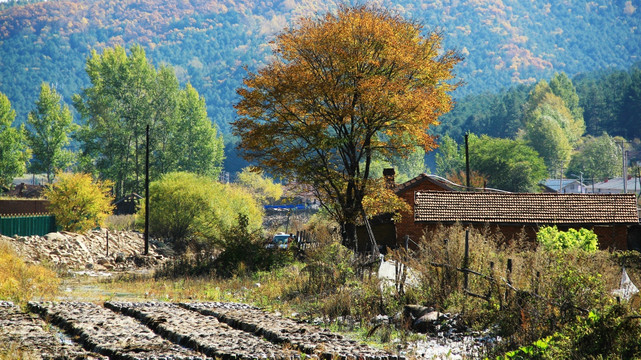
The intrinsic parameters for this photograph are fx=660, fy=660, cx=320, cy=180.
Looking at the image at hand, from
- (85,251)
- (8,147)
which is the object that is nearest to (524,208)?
(85,251)

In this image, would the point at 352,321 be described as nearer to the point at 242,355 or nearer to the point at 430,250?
the point at 430,250

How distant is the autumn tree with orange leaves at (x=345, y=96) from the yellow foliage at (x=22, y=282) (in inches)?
400

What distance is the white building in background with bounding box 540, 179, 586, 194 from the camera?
110938mm

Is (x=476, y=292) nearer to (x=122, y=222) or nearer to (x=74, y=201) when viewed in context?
(x=74, y=201)

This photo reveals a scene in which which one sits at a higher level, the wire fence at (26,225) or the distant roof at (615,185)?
the distant roof at (615,185)

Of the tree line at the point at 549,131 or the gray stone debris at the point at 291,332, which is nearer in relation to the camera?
Answer: the gray stone debris at the point at 291,332

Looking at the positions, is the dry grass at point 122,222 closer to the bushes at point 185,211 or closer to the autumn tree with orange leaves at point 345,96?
the bushes at point 185,211

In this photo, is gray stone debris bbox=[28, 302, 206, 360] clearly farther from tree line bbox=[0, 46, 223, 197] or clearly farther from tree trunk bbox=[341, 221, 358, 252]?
tree line bbox=[0, 46, 223, 197]

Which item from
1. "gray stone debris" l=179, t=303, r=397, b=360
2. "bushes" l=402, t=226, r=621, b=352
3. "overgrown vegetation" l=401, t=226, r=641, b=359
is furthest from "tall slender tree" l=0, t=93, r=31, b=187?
"overgrown vegetation" l=401, t=226, r=641, b=359

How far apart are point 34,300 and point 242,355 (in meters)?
8.80

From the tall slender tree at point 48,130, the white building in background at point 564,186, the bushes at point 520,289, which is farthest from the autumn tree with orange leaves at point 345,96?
the white building in background at point 564,186

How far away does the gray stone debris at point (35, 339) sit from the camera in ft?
36.8

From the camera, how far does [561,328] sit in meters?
11.2

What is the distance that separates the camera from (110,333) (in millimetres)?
13078
